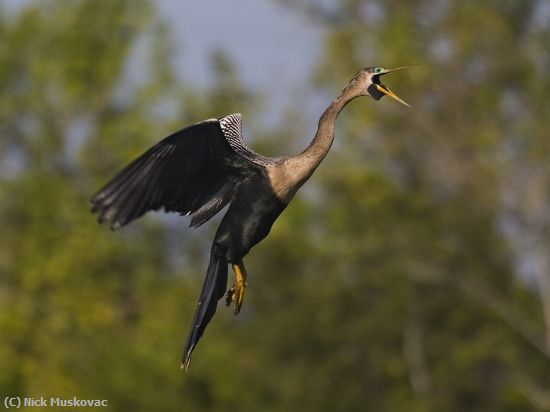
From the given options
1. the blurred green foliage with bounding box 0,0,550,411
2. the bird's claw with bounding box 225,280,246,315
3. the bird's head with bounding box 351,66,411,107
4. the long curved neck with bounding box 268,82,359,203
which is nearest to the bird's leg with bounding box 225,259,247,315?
the bird's claw with bounding box 225,280,246,315

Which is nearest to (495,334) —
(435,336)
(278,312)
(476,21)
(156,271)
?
(435,336)

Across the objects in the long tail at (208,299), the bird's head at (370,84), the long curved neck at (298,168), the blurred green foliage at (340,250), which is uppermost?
the blurred green foliage at (340,250)

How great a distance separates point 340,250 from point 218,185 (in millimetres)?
23015

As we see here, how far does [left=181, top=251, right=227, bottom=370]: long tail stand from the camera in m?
10.2

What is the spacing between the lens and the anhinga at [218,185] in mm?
10180

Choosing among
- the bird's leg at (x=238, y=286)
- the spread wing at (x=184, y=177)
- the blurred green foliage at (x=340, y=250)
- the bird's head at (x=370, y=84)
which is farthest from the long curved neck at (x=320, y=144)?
the blurred green foliage at (x=340, y=250)

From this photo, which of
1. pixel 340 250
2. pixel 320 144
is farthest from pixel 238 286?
pixel 340 250

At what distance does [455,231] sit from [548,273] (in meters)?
3.00

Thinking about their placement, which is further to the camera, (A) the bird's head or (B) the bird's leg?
(A) the bird's head

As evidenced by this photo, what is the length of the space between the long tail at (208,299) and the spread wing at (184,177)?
1.06 ft

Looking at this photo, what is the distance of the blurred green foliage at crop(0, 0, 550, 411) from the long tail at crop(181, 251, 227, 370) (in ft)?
53.8

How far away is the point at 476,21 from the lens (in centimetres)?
3619

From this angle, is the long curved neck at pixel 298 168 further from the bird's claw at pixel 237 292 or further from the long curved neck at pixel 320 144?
the bird's claw at pixel 237 292

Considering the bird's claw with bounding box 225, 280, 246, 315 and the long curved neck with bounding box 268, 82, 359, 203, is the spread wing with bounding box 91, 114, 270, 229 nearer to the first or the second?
the long curved neck with bounding box 268, 82, 359, 203
